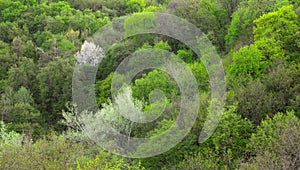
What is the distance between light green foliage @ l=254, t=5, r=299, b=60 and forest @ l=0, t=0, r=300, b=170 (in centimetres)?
10

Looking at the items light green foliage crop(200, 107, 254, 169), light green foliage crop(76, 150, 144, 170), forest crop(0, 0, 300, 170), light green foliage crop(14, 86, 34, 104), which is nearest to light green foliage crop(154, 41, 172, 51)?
forest crop(0, 0, 300, 170)

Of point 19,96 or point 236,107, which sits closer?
point 236,107

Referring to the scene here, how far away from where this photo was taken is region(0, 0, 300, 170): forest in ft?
73.6

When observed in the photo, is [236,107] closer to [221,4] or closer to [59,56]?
[221,4]

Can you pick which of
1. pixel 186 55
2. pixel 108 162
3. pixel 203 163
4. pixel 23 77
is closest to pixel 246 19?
pixel 186 55

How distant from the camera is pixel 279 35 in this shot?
34.9 meters

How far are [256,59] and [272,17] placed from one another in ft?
19.3

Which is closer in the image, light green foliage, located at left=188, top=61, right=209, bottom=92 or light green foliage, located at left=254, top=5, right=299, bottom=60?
light green foliage, located at left=254, top=5, right=299, bottom=60

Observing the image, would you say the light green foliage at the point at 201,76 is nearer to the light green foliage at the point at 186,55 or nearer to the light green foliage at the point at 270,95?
the light green foliage at the point at 186,55

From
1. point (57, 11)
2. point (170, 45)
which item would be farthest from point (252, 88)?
point (57, 11)

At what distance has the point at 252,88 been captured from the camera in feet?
91.0

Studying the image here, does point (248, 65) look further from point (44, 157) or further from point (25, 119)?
point (25, 119)

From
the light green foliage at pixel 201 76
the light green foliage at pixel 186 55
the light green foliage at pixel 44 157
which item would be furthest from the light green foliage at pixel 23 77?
the light green foliage at pixel 44 157

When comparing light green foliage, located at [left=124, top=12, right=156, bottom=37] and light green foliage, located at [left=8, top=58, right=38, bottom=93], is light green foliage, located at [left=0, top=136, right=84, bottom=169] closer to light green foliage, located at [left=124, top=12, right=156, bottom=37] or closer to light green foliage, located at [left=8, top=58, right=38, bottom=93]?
light green foliage, located at [left=8, top=58, right=38, bottom=93]
